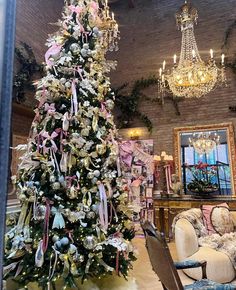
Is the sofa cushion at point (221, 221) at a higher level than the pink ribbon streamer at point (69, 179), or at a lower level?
lower

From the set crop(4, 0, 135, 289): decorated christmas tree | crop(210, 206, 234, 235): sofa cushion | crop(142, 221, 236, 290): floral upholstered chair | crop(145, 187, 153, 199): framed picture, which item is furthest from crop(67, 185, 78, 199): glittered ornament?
crop(145, 187, 153, 199): framed picture

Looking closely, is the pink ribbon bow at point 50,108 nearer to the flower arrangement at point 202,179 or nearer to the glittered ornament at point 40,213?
the glittered ornament at point 40,213

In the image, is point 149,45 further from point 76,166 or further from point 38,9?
point 76,166

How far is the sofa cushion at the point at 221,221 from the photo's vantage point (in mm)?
3344

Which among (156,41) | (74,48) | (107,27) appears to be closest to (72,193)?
(74,48)

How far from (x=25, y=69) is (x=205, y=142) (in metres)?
4.08

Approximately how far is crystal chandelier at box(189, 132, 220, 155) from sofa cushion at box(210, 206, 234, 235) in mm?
1917

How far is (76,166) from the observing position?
2143 mm

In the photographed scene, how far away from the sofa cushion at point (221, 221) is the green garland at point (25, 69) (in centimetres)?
399

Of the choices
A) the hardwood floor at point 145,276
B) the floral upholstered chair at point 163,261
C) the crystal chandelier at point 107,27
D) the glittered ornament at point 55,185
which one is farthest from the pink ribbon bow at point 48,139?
the hardwood floor at point 145,276

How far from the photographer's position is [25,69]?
16.4 ft

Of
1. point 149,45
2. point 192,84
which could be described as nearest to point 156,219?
point 192,84

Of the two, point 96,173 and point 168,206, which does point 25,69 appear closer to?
point 96,173

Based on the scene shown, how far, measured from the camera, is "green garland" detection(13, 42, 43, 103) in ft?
15.7
